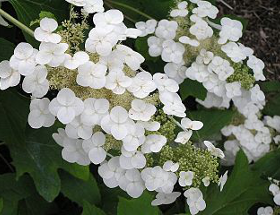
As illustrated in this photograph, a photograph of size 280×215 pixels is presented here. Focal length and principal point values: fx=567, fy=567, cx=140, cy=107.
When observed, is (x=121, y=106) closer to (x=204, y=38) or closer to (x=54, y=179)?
(x=54, y=179)

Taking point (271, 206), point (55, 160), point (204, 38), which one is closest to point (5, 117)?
point (55, 160)

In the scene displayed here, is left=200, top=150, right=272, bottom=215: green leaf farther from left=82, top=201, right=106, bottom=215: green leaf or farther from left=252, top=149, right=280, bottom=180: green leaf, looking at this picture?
left=82, top=201, right=106, bottom=215: green leaf

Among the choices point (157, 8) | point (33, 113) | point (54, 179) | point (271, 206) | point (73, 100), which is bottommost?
point (271, 206)

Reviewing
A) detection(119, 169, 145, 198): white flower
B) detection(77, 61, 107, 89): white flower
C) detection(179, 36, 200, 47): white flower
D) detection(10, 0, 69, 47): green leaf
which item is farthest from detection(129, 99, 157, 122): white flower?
detection(179, 36, 200, 47): white flower

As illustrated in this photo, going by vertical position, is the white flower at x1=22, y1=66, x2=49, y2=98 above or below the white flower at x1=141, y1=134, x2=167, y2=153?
above

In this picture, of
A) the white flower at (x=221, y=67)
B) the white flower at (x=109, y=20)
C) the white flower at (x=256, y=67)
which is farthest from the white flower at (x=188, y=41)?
the white flower at (x=109, y=20)

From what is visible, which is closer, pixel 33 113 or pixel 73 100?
pixel 73 100
